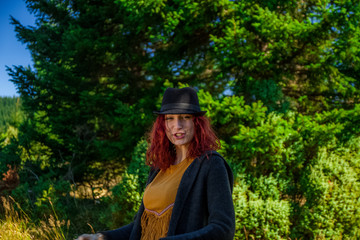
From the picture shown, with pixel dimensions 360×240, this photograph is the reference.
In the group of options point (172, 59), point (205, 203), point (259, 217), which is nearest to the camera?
point (205, 203)

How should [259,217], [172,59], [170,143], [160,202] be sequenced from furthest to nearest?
[172,59] < [259,217] < [170,143] < [160,202]

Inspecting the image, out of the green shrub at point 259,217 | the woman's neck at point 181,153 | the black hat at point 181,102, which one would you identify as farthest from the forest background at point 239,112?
the black hat at point 181,102

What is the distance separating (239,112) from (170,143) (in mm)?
3147

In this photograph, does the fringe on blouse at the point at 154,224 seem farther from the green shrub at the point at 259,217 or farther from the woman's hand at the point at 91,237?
the green shrub at the point at 259,217

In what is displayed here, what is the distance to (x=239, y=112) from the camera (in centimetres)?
488

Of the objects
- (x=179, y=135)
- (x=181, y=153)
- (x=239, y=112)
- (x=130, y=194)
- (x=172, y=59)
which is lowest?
(x=130, y=194)

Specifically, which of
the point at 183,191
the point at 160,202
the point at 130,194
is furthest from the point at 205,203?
the point at 130,194

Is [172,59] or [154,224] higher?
[172,59]

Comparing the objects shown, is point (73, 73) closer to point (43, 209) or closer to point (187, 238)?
point (43, 209)

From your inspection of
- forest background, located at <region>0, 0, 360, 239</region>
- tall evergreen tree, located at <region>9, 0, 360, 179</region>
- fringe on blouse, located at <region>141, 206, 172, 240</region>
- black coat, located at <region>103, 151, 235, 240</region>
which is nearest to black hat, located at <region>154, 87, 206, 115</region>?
black coat, located at <region>103, 151, 235, 240</region>

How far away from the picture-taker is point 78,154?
8.56 meters

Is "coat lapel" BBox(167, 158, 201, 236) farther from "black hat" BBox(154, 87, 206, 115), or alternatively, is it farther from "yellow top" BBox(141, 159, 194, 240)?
"black hat" BBox(154, 87, 206, 115)

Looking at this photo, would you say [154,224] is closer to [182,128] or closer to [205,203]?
[205,203]

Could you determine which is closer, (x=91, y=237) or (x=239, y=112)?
(x=91, y=237)
